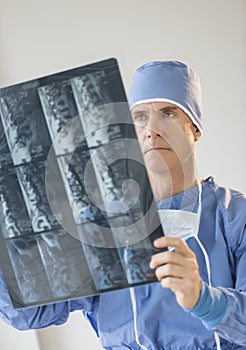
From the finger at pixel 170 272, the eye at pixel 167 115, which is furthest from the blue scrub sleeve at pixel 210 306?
the eye at pixel 167 115

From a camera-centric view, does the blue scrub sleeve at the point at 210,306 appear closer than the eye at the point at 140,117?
Yes

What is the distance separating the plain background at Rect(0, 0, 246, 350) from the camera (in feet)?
4.97

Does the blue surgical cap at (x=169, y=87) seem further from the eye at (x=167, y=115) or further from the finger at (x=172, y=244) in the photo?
the finger at (x=172, y=244)

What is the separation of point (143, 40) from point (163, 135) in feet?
2.05

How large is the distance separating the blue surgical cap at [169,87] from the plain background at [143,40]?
0.50m

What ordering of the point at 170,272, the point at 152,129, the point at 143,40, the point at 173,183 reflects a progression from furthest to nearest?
the point at 143,40 → the point at 173,183 → the point at 152,129 → the point at 170,272

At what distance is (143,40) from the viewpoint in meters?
1.52

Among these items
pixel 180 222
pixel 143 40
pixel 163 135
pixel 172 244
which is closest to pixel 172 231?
pixel 180 222

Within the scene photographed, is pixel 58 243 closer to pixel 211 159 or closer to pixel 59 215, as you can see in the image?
pixel 59 215

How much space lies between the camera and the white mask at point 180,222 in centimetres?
101

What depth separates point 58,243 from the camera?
2.63ft

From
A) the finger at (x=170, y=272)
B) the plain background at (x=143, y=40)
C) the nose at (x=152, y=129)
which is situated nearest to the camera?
the finger at (x=170, y=272)

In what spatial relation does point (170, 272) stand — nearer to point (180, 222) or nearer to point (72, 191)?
point (72, 191)

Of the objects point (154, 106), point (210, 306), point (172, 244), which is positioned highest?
point (154, 106)
